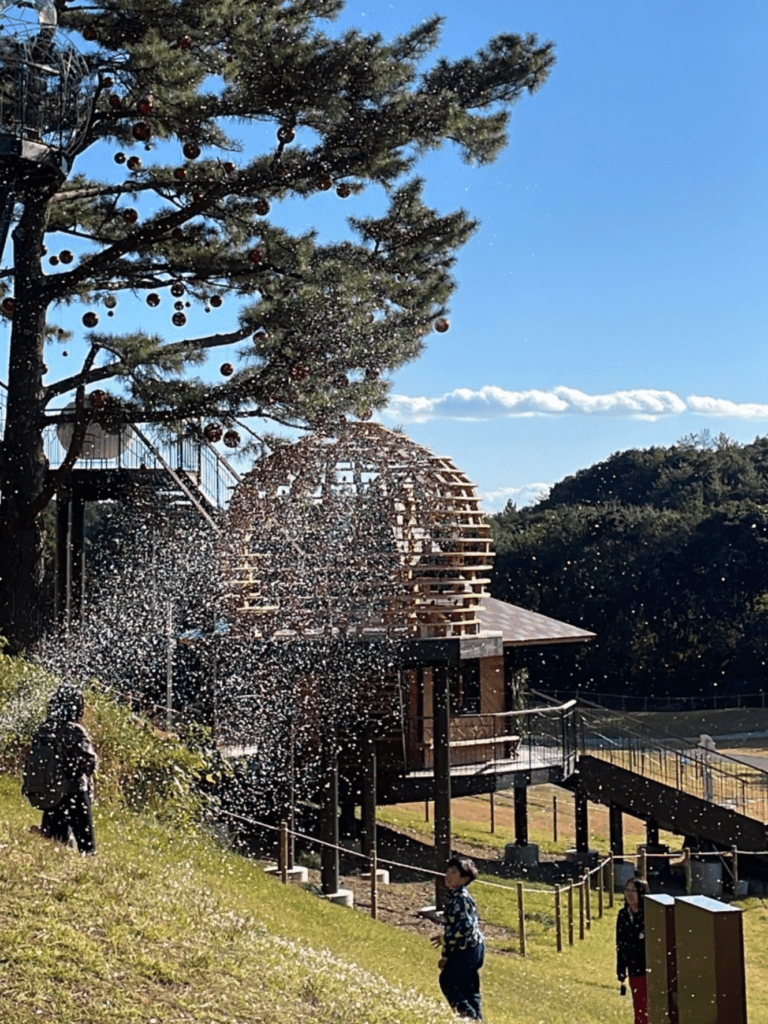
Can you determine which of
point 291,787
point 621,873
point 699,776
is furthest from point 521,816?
point 291,787

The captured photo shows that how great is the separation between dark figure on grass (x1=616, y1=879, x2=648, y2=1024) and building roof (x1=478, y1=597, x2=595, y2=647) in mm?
12154

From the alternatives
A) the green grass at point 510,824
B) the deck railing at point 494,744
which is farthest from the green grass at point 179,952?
the green grass at point 510,824

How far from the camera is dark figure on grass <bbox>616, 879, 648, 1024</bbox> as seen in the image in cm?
912

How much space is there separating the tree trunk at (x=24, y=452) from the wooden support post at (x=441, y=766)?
5.71 metres

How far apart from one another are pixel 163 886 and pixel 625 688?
45684mm

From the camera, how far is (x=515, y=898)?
18.4 meters

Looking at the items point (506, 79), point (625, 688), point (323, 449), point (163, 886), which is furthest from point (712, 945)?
point (625, 688)

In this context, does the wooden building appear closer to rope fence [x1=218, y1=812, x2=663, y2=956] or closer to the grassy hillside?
rope fence [x1=218, y1=812, x2=663, y2=956]

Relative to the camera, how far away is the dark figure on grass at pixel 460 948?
25.4ft

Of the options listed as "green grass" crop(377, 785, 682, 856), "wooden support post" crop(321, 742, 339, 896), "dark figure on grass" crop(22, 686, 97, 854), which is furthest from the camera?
"green grass" crop(377, 785, 682, 856)

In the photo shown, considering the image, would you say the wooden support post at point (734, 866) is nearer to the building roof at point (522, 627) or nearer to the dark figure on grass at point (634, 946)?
the building roof at point (522, 627)

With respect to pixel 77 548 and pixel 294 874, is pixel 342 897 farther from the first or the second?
pixel 77 548

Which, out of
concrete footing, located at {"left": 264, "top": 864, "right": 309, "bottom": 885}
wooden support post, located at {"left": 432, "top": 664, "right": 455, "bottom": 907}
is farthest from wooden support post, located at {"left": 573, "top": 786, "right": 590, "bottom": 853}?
concrete footing, located at {"left": 264, "top": 864, "right": 309, "bottom": 885}

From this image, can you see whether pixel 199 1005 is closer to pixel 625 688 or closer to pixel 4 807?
pixel 4 807
